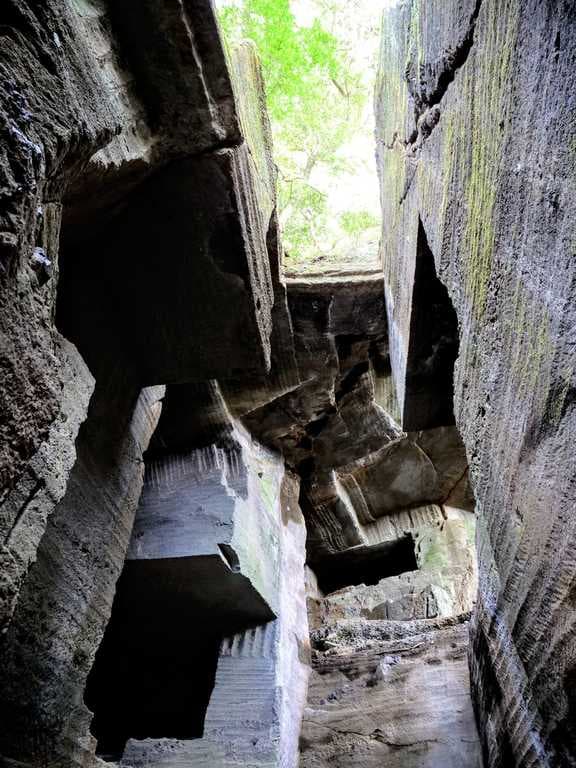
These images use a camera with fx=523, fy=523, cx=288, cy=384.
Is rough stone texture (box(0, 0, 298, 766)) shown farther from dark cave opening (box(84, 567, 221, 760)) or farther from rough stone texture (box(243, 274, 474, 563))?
rough stone texture (box(243, 274, 474, 563))

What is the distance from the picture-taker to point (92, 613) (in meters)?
2.29

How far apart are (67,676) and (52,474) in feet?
4.03

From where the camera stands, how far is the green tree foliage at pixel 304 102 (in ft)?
23.0

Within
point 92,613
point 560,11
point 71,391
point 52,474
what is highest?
point 560,11

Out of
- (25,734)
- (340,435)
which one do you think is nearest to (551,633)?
(25,734)

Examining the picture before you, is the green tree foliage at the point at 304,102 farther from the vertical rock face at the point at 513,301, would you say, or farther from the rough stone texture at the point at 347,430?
the vertical rock face at the point at 513,301

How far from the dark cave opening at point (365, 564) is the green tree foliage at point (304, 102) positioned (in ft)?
12.5

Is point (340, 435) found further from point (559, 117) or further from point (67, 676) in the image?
point (559, 117)

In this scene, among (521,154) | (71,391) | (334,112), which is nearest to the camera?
(521,154)

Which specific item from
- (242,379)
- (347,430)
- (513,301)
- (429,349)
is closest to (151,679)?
(242,379)

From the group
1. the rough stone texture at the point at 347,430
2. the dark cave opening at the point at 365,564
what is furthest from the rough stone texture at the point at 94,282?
the dark cave opening at the point at 365,564

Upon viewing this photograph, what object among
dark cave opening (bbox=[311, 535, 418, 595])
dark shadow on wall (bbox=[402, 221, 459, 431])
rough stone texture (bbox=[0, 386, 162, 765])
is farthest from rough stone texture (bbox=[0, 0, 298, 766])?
dark cave opening (bbox=[311, 535, 418, 595])

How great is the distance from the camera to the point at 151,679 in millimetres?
3488

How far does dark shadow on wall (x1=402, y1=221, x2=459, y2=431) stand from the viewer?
2.65m
